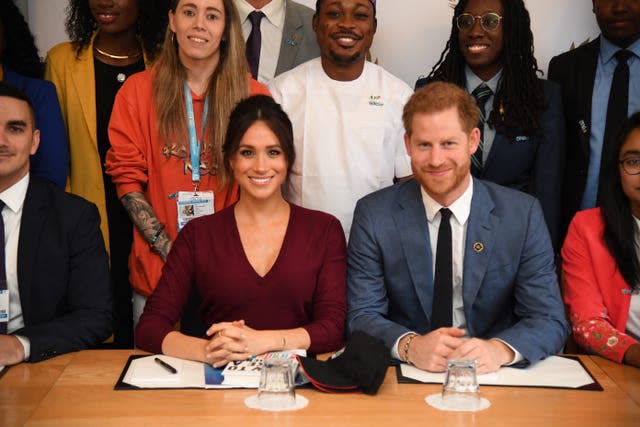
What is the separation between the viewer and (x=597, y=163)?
338cm

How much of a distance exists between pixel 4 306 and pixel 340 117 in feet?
4.65

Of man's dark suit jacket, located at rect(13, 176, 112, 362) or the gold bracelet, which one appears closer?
the gold bracelet

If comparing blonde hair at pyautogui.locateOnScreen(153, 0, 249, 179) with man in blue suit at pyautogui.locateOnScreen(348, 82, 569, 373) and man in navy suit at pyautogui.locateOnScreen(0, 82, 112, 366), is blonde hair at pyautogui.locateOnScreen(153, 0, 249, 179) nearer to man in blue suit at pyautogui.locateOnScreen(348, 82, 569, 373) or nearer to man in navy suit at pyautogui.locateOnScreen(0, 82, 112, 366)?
man in navy suit at pyautogui.locateOnScreen(0, 82, 112, 366)

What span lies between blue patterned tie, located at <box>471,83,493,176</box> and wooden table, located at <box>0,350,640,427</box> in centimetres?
130

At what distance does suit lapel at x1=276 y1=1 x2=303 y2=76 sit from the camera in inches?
139

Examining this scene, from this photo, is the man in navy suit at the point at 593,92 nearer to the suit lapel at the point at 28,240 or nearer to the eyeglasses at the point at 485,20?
the eyeglasses at the point at 485,20

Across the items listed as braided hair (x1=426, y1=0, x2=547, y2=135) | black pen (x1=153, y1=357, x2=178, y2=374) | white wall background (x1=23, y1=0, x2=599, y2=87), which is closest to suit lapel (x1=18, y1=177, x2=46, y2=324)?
black pen (x1=153, y1=357, x2=178, y2=374)

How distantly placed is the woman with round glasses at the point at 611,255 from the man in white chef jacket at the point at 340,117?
0.87 m

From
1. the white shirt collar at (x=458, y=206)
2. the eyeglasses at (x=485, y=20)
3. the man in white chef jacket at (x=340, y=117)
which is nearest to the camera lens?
the white shirt collar at (x=458, y=206)

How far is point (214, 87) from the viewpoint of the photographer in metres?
2.99

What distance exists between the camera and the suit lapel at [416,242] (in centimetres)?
251

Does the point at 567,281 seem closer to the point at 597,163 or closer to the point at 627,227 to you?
the point at 627,227

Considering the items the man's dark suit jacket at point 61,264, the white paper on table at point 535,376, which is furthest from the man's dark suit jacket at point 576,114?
the man's dark suit jacket at point 61,264

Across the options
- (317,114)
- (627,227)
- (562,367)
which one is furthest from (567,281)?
(317,114)
